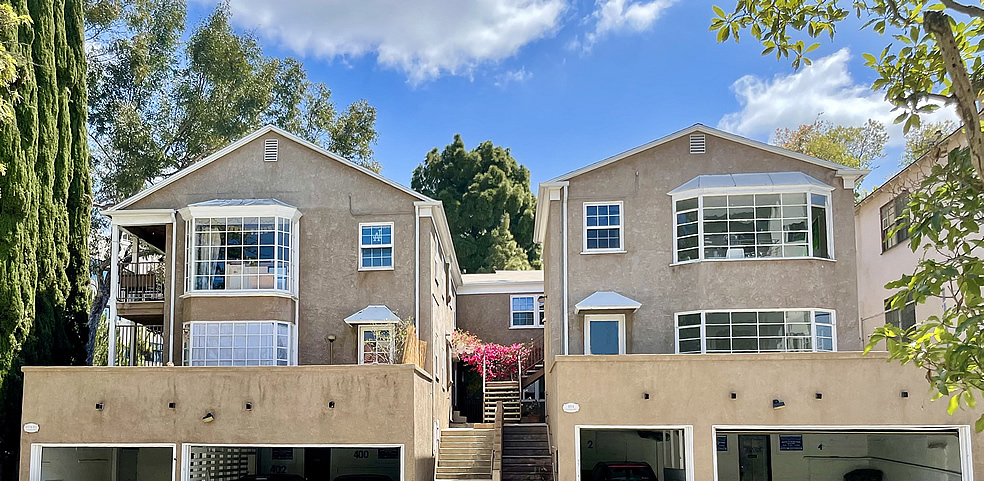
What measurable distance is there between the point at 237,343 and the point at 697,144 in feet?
40.9

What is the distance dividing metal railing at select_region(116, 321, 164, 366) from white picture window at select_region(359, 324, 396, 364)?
7.14 m

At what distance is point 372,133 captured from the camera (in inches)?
1524

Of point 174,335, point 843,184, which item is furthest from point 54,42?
point 843,184

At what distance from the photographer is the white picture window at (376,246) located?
22781 mm

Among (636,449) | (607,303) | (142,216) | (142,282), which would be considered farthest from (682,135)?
(142,282)

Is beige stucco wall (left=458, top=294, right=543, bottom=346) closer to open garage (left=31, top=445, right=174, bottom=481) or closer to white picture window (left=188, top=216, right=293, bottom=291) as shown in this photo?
white picture window (left=188, top=216, right=293, bottom=291)

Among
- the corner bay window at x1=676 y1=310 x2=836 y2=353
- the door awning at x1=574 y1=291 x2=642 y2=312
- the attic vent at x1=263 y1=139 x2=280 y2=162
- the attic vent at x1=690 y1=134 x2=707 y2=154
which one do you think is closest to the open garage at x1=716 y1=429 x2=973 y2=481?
the corner bay window at x1=676 y1=310 x2=836 y2=353

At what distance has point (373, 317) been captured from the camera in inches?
869

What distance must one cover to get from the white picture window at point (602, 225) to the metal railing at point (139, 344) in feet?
42.3

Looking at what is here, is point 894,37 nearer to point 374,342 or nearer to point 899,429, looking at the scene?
point 899,429

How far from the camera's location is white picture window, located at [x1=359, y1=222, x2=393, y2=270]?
2278cm

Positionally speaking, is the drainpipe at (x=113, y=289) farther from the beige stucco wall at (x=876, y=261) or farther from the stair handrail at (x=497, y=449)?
the beige stucco wall at (x=876, y=261)

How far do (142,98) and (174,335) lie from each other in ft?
45.6

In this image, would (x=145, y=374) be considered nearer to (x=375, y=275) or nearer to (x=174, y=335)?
(x=174, y=335)
